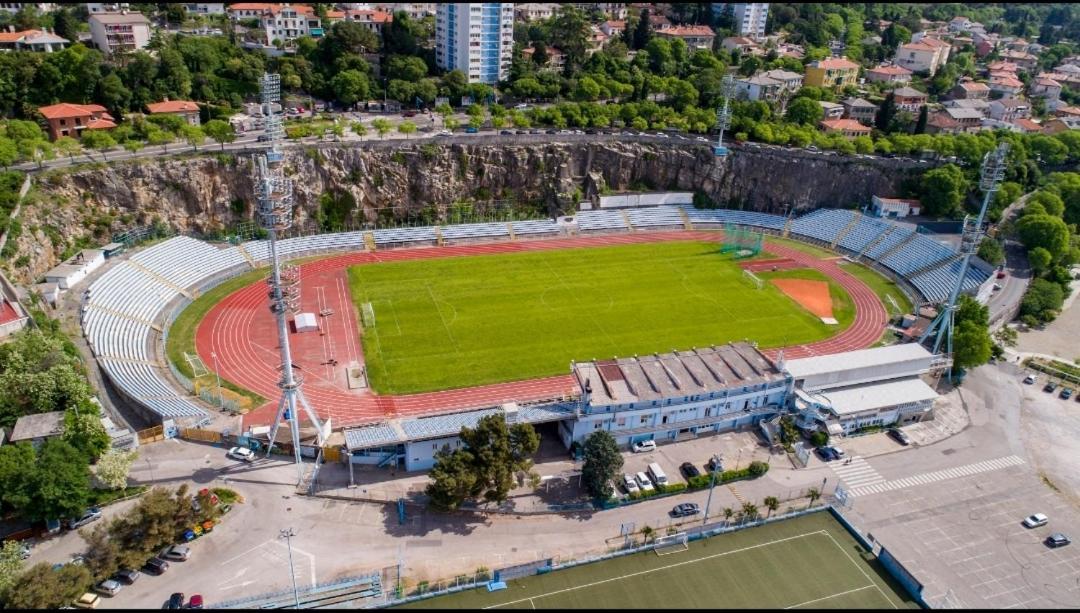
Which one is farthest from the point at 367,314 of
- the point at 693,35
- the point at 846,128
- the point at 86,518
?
the point at 693,35

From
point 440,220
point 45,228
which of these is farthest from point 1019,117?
point 45,228

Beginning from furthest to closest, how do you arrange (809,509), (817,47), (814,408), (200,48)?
(817,47) < (200,48) < (814,408) < (809,509)

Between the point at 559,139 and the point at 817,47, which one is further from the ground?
the point at 817,47

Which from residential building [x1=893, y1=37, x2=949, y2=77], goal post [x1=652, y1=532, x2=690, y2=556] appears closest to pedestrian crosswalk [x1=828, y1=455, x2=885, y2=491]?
goal post [x1=652, y1=532, x2=690, y2=556]

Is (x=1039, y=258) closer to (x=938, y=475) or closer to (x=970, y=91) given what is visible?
(x=938, y=475)

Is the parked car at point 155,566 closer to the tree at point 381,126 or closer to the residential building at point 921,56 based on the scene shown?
the tree at point 381,126

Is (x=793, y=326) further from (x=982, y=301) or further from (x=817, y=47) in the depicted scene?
(x=817, y=47)

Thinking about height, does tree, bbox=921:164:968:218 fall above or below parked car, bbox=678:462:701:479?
above

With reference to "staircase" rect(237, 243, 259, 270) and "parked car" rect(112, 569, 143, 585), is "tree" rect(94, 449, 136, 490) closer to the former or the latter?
"parked car" rect(112, 569, 143, 585)
